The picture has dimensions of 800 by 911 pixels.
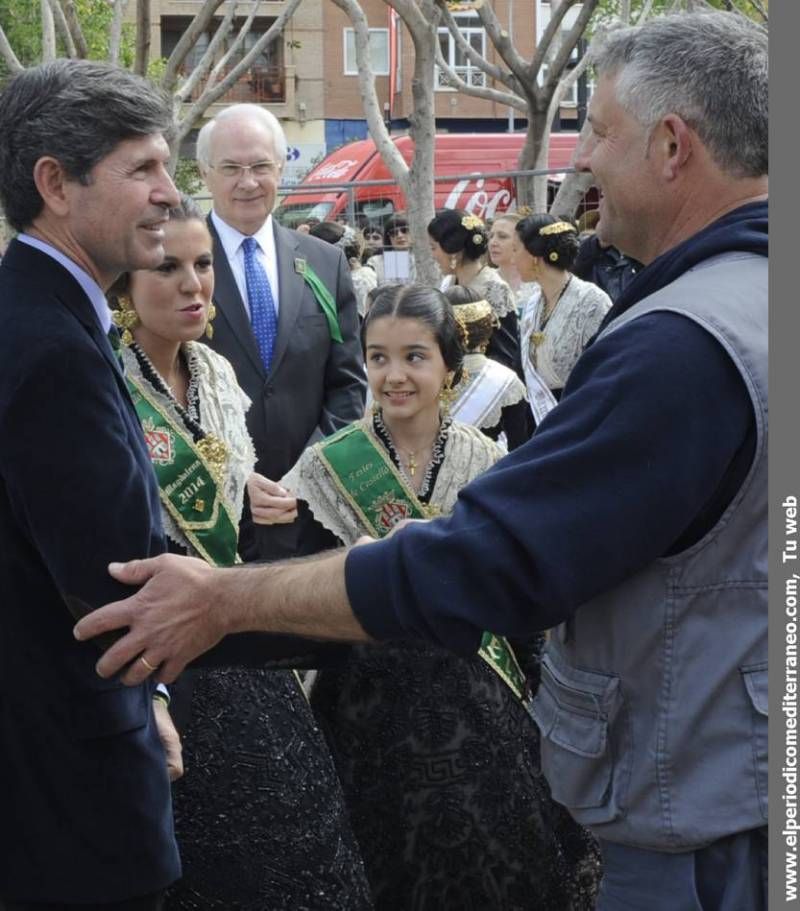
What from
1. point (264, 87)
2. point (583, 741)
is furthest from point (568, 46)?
point (264, 87)

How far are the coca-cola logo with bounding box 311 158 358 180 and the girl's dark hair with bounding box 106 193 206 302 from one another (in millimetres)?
18084

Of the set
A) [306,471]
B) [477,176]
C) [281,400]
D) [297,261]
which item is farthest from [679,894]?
[477,176]

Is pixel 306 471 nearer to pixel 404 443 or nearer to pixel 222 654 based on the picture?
pixel 404 443

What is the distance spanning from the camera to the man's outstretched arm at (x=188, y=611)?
238 centimetres

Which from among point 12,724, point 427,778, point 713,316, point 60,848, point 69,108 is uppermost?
point 69,108

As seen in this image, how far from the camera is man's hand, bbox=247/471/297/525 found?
422 centimetres

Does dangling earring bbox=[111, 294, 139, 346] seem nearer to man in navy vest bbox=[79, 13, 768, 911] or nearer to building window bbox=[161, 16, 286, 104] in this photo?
man in navy vest bbox=[79, 13, 768, 911]

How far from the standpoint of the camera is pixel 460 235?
924 cm

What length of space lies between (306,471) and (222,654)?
1430 mm

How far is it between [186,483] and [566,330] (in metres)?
4.84

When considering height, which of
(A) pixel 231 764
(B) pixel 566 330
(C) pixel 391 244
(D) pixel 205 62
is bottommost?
(A) pixel 231 764

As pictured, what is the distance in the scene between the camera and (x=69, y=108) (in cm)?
267

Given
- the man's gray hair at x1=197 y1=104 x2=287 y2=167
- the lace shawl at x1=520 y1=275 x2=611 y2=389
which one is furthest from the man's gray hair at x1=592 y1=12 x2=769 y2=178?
the lace shawl at x1=520 y1=275 x2=611 y2=389

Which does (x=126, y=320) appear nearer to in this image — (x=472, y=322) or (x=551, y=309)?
(x=472, y=322)
